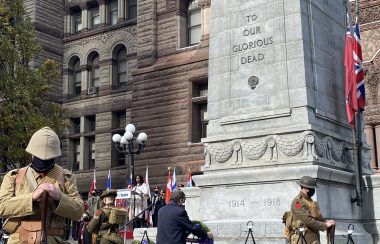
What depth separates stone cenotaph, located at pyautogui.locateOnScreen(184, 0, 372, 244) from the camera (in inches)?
464

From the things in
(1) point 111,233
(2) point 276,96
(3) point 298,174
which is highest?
(2) point 276,96

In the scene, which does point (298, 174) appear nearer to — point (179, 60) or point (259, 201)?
point (259, 201)

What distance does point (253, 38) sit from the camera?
13.3 m

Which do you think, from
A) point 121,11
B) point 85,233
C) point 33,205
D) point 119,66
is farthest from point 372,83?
point 33,205

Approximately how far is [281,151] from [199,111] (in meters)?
20.5

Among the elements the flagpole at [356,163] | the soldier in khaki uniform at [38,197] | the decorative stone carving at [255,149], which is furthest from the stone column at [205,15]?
the soldier in khaki uniform at [38,197]

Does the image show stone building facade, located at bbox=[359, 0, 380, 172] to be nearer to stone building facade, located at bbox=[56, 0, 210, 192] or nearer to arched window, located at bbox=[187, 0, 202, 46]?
stone building facade, located at bbox=[56, 0, 210, 192]

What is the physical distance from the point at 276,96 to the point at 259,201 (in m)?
2.40

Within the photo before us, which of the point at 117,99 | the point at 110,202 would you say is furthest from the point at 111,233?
the point at 117,99

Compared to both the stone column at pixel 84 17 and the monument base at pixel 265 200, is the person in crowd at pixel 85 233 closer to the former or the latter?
the monument base at pixel 265 200

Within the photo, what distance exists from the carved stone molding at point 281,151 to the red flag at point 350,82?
0.74 metres

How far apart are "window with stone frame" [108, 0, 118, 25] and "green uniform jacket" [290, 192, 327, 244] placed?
34487 millimetres

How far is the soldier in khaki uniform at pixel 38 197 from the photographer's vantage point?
4352 millimetres

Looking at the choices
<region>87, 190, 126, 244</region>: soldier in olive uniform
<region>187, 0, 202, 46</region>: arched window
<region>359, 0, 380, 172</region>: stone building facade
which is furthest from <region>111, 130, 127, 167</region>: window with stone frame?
<region>87, 190, 126, 244</region>: soldier in olive uniform
